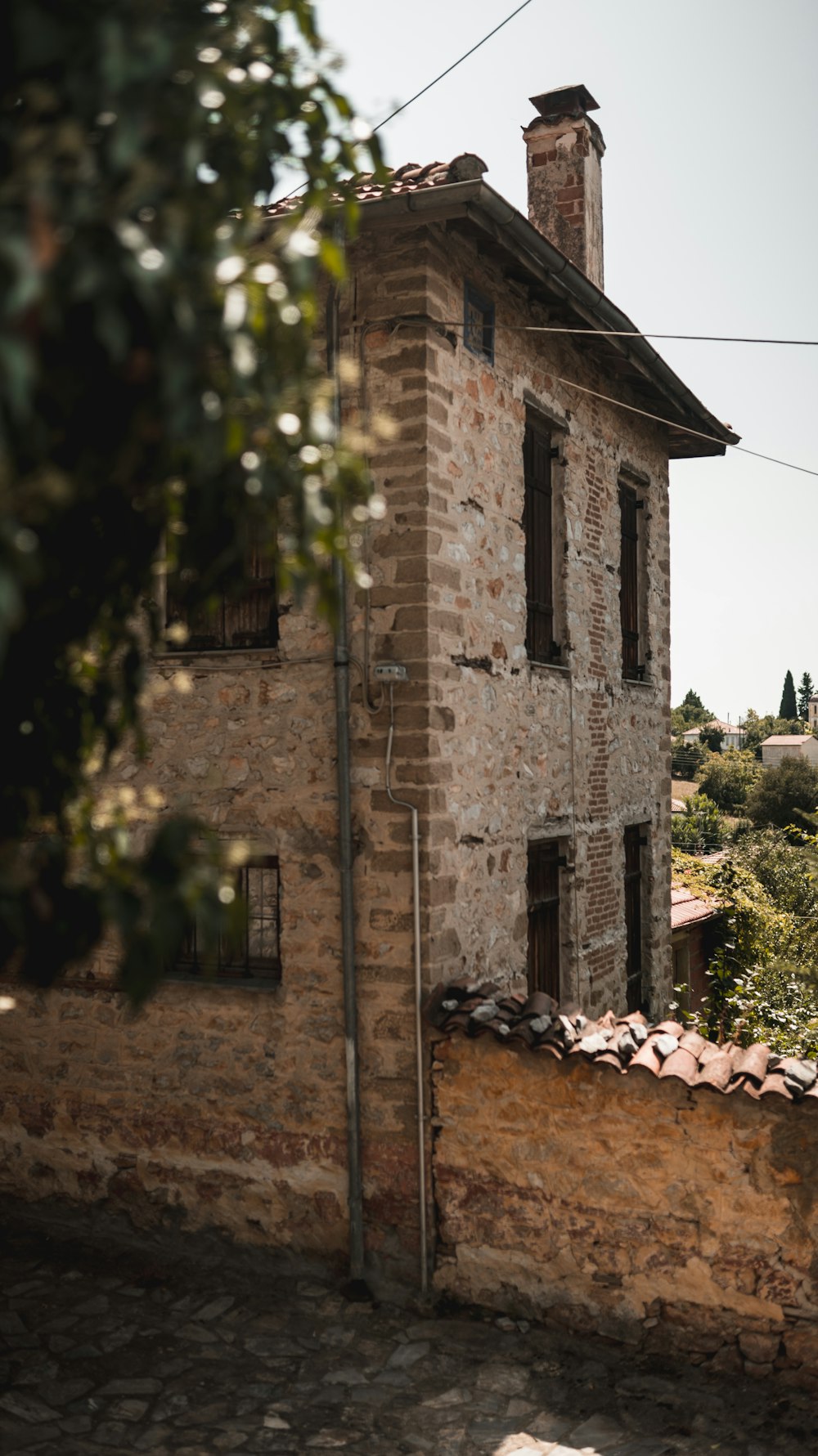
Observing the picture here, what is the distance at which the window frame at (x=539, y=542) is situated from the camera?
24.2ft

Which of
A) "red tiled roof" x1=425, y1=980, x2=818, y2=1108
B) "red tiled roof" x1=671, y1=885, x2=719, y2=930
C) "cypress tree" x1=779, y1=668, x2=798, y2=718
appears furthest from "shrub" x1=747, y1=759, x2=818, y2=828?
"cypress tree" x1=779, y1=668, x2=798, y2=718

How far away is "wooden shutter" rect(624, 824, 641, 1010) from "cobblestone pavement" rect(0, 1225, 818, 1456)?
14.0 ft

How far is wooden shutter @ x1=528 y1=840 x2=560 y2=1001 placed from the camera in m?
7.32

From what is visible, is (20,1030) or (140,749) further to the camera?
(20,1030)

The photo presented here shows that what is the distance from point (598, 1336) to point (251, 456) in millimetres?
4879

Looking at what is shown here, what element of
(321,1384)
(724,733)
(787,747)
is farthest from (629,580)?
(724,733)

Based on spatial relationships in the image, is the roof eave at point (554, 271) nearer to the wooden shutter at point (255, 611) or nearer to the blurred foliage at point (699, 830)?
the wooden shutter at point (255, 611)

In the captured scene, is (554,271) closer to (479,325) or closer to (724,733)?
(479,325)

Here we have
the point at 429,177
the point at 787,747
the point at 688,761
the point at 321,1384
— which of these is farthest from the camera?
the point at 787,747

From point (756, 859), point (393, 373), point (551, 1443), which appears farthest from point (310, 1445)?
point (756, 859)

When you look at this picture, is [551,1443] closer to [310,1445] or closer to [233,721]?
[310,1445]

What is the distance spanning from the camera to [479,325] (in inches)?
248

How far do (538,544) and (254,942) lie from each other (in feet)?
10.8

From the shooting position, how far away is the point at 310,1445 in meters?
4.42
